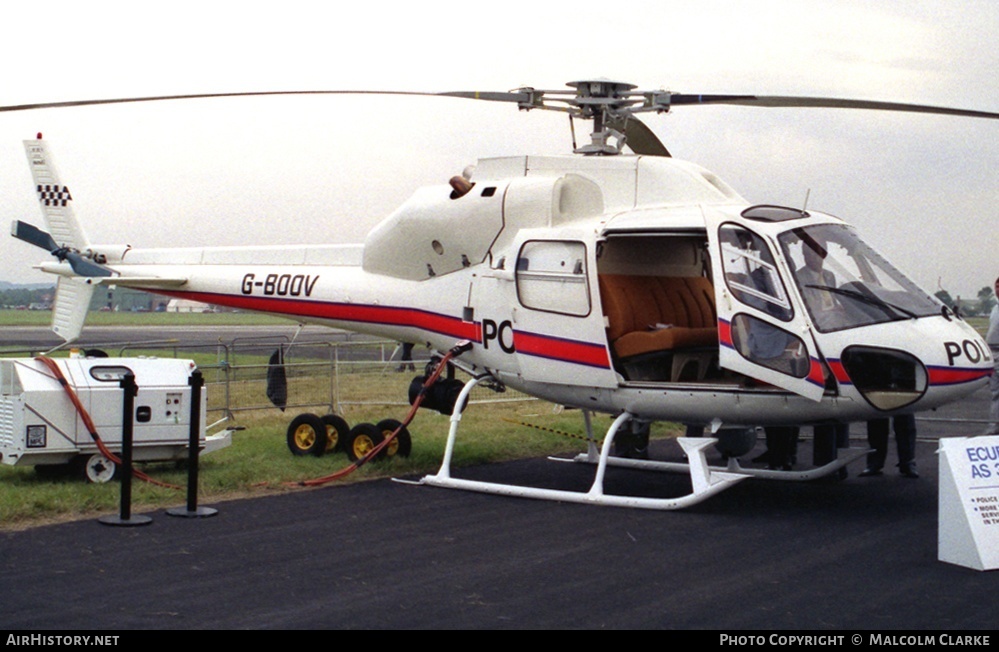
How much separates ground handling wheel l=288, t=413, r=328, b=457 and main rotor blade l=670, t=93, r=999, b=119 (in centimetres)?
520

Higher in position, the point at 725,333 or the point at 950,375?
the point at 725,333

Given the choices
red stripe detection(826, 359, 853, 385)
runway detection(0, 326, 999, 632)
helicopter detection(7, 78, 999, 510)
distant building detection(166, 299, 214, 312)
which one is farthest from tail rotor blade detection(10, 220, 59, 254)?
red stripe detection(826, 359, 853, 385)

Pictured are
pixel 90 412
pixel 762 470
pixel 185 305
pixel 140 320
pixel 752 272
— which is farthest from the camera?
pixel 185 305

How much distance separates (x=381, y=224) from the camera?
12805 mm

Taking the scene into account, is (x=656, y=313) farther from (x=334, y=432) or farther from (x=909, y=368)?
(x=334, y=432)

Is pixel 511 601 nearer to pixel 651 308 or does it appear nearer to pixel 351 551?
pixel 351 551

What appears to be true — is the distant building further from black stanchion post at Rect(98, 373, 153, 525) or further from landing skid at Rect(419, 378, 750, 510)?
landing skid at Rect(419, 378, 750, 510)

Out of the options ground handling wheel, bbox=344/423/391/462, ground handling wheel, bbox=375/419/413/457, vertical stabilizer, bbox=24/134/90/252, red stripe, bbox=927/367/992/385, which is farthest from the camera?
vertical stabilizer, bbox=24/134/90/252

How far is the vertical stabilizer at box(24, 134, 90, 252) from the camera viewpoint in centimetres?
1666

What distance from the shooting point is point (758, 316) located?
973 cm

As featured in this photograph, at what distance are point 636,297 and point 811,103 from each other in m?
2.44

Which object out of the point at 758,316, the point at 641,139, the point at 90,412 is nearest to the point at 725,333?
the point at 758,316

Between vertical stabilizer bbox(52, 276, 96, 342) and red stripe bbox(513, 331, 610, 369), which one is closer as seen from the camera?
red stripe bbox(513, 331, 610, 369)

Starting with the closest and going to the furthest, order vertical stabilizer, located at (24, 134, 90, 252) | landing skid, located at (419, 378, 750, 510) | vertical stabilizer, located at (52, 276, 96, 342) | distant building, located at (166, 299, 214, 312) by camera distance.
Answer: landing skid, located at (419, 378, 750, 510)
distant building, located at (166, 299, 214, 312)
vertical stabilizer, located at (52, 276, 96, 342)
vertical stabilizer, located at (24, 134, 90, 252)
